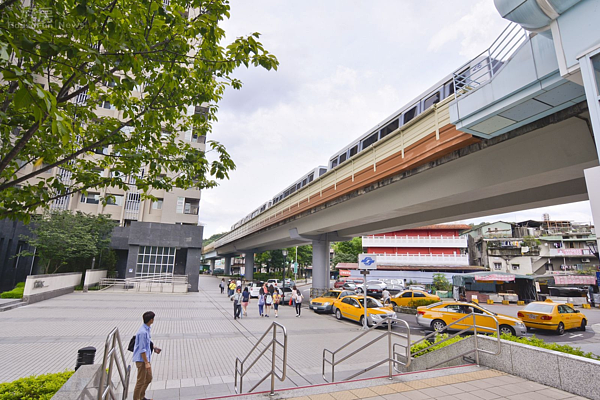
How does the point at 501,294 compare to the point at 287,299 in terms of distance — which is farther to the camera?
the point at 501,294

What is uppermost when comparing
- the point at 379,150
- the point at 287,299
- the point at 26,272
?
the point at 379,150

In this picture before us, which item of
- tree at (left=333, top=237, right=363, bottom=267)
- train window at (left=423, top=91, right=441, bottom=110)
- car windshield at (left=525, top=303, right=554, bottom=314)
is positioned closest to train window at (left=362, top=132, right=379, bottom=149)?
train window at (left=423, top=91, right=441, bottom=110)

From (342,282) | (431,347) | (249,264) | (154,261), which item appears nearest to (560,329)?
(431,347)

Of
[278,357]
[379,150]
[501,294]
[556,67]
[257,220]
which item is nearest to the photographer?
[556,67]

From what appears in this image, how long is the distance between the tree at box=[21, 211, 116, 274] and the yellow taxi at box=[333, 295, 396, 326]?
21.7 meters

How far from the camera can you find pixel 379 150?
44.2 feet

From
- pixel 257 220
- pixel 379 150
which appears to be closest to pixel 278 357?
pixel 379 150

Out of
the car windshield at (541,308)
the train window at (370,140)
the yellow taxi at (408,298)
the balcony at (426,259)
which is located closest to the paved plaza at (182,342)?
the car windshield at (541,308)

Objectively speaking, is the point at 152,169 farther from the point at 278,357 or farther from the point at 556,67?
the point at 556,67

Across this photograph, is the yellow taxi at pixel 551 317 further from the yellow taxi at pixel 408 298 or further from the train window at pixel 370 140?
the train window at pixel 370 140

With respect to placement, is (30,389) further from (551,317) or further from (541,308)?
(541,308)

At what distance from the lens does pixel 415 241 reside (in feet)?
181

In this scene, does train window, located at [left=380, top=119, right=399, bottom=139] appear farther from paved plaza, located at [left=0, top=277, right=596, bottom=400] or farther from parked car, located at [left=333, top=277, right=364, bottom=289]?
parked car, located at [left=333, top=277, right=364, bottom=289]

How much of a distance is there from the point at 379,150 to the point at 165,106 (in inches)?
368
